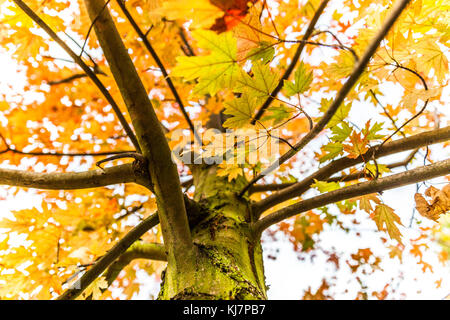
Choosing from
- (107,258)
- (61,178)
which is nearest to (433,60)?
(61,178)

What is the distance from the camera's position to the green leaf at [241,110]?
82 centimetres

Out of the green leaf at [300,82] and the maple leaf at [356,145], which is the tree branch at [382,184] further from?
the green leaf at [300,82]

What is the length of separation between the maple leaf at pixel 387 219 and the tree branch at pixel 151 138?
754mm

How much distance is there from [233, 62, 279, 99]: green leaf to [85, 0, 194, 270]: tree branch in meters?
0.32

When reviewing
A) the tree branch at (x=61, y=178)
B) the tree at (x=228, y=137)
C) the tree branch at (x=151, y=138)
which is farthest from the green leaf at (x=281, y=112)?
the tree branch at (x=61, y=178)

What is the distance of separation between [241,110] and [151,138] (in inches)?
12.9

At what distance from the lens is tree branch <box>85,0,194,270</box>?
786 mm

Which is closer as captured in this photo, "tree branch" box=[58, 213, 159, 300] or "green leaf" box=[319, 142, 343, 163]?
"green leaf" box=[319, 142, 343, 163]

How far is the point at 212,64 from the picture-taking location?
67 centimetres

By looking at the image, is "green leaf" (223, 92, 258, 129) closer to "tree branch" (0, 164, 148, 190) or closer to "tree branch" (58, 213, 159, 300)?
"tree branch" (0, 164, 148, 190)

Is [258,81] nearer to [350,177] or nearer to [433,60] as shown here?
[433,60]

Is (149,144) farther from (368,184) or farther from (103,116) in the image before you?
(103,116)

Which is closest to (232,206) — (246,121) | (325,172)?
(325,172)

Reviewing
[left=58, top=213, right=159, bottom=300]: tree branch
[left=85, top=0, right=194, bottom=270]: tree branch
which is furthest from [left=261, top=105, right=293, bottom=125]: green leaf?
[left=58, top=213, right=159, bottom=300]: tree branch
